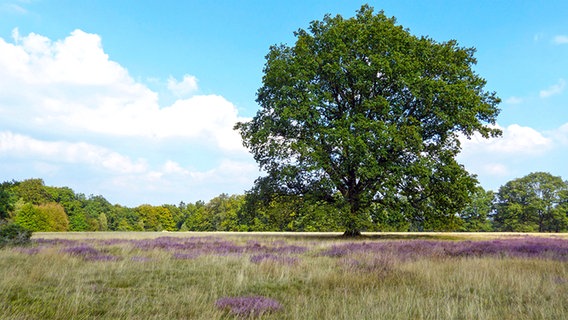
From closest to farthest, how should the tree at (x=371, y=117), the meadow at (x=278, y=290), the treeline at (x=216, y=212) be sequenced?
the meadow at (x=278, y=290) → the tree at (x=371, y=117) → the treeline at (x=216, y=212)

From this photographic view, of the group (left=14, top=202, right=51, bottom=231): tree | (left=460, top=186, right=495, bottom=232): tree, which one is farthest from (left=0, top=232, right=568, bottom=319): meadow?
(left=460, top=186, right=495, bottom=232): tree

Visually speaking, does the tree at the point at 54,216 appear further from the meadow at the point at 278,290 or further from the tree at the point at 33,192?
the meadow at the point at 278,290

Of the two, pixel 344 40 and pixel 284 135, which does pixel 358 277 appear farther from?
pixel 344 40

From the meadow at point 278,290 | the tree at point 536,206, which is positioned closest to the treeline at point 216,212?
the tree at point 536,206

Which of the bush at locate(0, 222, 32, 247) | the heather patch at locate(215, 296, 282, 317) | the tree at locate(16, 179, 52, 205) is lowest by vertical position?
the heather patch at locate(215, 296, 282, 317)

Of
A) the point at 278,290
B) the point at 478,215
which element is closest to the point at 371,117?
the point at 278,290

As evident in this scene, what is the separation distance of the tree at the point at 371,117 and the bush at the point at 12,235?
14690 millimetres

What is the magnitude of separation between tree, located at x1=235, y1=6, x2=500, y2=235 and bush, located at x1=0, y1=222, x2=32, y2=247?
1469 centimetres

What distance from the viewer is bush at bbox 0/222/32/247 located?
53.0 feet

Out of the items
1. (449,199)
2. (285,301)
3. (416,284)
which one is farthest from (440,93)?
(285,301)

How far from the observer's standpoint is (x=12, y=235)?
16.9 meters

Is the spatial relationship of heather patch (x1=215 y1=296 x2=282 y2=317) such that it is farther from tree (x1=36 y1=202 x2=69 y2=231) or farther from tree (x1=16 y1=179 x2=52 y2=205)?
tree (x1=16 y1=179 x2=52 y2=205)

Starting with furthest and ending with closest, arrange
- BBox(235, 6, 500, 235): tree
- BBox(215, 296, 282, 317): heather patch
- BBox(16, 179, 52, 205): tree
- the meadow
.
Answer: BBox(16, 179, 52, 205): tree < BBox(235, 6, 500, 235): tree < BBox(215, 296, 282, 317): heather patch < the meadow

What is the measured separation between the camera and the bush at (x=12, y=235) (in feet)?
53.0
